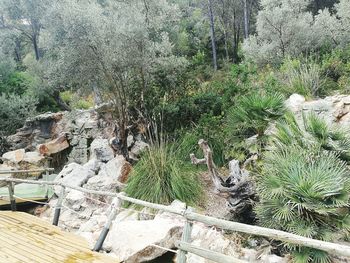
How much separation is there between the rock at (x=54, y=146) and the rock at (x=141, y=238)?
7.32 m

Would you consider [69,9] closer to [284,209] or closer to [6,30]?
[284,209]

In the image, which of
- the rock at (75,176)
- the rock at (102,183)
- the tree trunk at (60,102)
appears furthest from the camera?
the tree trunk at (60,102)

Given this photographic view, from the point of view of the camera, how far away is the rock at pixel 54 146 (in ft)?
35.2

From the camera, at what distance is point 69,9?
6770 millimetres

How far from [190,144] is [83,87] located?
3.34 m

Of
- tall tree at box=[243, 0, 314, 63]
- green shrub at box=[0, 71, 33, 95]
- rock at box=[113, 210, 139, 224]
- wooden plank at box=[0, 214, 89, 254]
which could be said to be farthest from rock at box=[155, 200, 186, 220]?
green shrub at box=[0, 71, 33, 95]

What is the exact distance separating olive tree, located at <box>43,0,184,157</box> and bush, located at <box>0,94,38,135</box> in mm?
5089

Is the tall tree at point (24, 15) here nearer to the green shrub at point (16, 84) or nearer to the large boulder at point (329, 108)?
the green shrub at point (16, 84)

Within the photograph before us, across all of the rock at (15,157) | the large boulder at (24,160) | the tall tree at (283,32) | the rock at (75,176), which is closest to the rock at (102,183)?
the rock at (75,176)

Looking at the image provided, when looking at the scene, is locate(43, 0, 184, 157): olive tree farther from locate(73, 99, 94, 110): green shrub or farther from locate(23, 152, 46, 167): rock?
locate(73, 99, 94, 110): green shrub

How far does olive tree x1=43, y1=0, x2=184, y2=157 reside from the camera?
6871 mm

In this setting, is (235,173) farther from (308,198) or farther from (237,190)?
(308,198)

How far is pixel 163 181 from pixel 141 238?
5.46 feet

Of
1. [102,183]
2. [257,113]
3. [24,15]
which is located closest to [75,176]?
[102,183]
